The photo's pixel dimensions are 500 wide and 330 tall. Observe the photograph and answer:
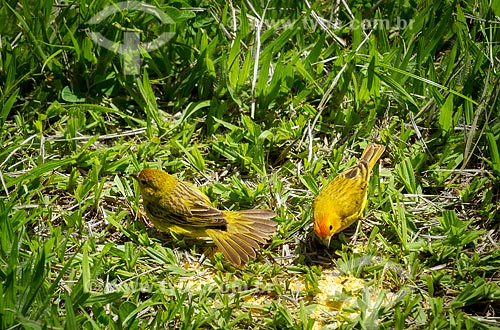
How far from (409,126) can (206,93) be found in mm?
1597

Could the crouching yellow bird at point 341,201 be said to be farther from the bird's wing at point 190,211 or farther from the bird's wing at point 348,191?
the bird's wing at point 190,211

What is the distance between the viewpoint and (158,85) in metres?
6.30

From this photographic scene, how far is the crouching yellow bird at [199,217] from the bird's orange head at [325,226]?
0.33m

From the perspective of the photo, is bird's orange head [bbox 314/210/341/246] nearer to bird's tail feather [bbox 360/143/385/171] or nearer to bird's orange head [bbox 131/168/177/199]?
bird's tail feather [bbox 360/143/385/171]

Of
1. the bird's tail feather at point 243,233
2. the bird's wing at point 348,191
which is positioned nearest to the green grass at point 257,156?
the bird's tail feather at point 243,233

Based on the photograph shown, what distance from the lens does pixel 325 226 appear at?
4895mm

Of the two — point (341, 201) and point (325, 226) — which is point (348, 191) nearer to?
point (341, 201)

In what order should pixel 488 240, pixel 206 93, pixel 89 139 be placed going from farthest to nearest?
pixel 206 93
pixel 89 139
pixel 488 240

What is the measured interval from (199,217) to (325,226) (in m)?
0.84

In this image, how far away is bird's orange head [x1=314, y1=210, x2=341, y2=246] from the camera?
4898 mm

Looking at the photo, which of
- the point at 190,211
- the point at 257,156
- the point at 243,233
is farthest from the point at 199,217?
the point at 257,156

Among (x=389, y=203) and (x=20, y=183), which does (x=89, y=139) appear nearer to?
(x=20, y=183)

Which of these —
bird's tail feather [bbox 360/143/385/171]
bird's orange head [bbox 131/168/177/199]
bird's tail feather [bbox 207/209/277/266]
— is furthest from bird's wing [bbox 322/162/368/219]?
bird's orange head [bbox 131/168/177/199]

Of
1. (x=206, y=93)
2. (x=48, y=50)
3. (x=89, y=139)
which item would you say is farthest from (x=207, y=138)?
(x=48, y=50)
